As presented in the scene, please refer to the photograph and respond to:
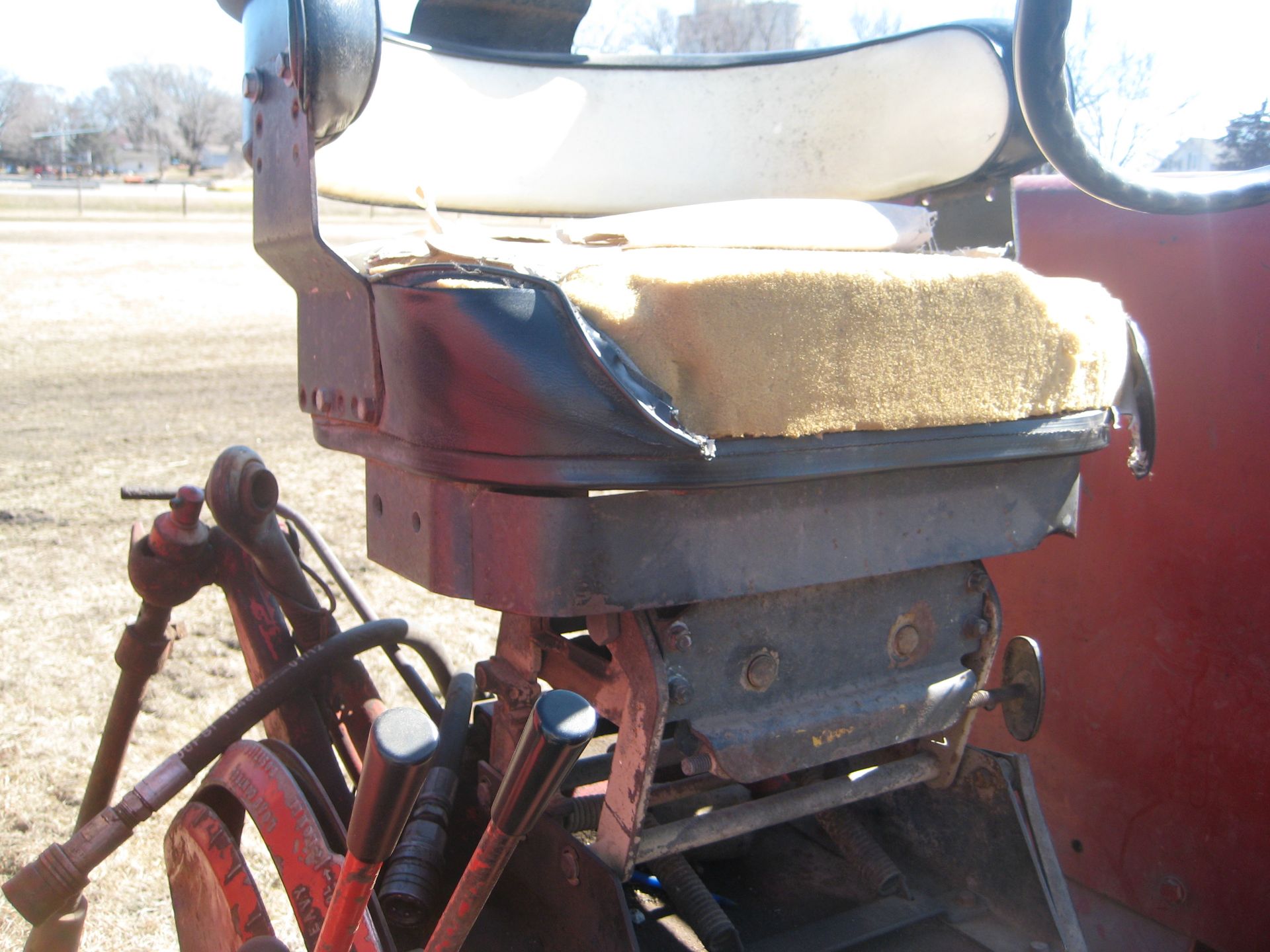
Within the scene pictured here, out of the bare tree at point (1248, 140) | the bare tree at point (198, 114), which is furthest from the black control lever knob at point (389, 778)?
the bare tree at point (198, 114)

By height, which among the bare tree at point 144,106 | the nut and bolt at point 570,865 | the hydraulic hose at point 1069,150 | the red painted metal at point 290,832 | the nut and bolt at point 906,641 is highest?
the bare tree at point 144,106

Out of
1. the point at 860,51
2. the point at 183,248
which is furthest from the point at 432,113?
the point at 183,248

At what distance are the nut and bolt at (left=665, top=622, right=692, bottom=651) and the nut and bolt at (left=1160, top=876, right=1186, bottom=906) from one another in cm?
A: 131

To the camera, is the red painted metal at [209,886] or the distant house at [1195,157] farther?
the distant house at [1195,157]

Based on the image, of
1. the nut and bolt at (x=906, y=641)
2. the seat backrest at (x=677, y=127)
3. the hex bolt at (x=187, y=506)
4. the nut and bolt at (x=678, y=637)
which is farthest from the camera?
the seat backrest at (x=677, y=127)

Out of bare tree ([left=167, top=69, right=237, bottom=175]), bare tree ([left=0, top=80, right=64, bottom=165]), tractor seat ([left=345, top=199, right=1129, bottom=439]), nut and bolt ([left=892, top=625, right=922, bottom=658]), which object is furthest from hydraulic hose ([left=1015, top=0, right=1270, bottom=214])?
bare tree ([left=167, top=69, right=237, bottom=175])

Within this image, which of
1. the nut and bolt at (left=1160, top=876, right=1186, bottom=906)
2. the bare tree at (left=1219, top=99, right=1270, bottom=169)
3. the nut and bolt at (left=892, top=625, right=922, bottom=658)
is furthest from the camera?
the nut and bolt at (left=1160, top=876, right=1186, bottom=906)

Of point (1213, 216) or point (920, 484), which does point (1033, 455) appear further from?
point (1213, 216)

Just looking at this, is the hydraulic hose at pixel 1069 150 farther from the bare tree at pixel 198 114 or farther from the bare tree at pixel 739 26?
the bare tree at pixel 198 114

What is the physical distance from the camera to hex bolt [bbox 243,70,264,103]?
1182 mm

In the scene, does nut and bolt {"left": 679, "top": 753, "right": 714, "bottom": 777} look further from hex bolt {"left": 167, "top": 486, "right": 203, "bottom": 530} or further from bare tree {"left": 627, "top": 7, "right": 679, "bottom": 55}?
bare tree {"left": 627, "top": 7, "right": 679, "bottom": 55}

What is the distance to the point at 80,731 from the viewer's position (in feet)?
9.69

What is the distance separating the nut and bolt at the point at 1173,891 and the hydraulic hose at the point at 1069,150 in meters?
1.28

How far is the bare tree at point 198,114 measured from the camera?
59.1 m
